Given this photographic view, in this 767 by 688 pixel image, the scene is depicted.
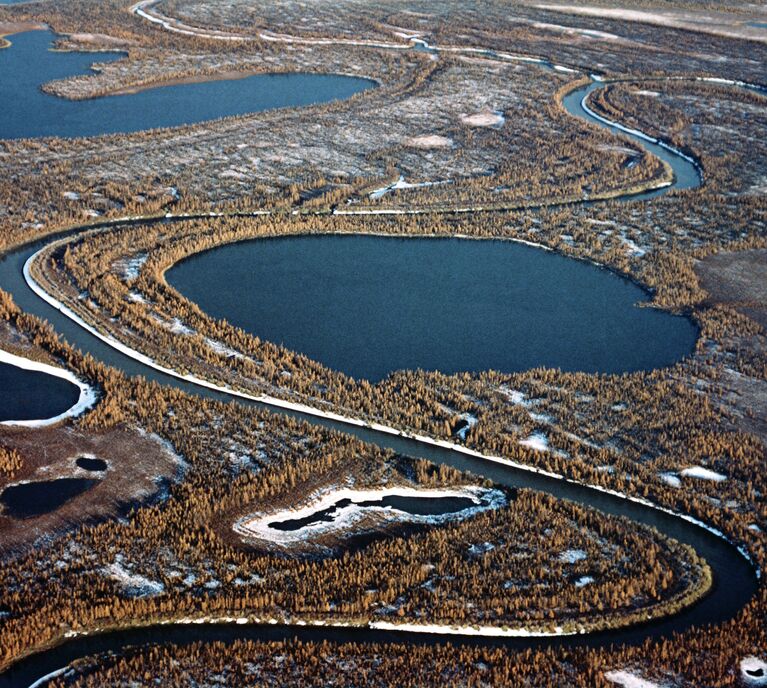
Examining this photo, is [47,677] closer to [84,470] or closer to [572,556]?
[84,470]

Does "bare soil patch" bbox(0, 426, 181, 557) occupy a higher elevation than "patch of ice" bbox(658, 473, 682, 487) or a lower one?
lower

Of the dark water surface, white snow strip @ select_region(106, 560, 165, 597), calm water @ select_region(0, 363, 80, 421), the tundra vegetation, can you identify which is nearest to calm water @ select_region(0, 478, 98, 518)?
the tundra vegetation

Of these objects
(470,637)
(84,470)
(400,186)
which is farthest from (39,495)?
(400,186)

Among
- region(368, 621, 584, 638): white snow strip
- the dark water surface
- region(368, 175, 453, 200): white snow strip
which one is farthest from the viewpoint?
region(368, 175, 453, 200): white snow strip

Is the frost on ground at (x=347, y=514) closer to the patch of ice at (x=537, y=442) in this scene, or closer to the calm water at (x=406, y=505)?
the calm water at (x=406, y=505)

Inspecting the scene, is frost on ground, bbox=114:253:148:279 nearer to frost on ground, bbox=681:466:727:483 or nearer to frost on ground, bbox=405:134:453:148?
frost on ground, bbox=405:134:453:148

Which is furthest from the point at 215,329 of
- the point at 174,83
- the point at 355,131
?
the point at 174,83
